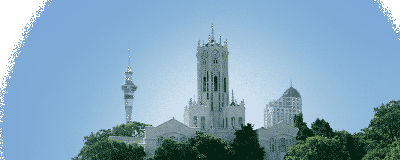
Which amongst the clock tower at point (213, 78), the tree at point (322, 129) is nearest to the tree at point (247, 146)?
the tree at point (322, 129)

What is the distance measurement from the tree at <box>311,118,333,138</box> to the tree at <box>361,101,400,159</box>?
7635 millimetres

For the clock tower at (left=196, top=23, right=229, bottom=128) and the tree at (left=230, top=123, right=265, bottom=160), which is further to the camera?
the clock tower at (left=196, top=23, right=229, bottom=128)

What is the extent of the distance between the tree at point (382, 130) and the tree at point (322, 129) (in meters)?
7.63

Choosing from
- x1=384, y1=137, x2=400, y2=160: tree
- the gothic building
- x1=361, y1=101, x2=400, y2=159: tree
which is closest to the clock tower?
the gothic building

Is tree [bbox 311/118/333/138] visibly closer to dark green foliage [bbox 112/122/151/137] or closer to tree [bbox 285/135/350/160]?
tree [bbox 285/135/350/160]

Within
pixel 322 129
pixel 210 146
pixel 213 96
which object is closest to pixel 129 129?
pixel 213 96

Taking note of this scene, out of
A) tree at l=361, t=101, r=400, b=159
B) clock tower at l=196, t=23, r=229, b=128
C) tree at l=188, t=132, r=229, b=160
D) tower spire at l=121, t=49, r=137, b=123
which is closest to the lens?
tree at l=361, t=101, r=400, b=159

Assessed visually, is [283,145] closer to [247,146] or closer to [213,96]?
[247,146]

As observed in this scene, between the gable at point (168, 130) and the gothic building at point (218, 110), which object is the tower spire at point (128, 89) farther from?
the gable at point (168, 130)

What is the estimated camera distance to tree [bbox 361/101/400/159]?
206ft

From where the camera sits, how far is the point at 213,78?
327 ft

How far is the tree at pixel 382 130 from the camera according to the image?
62938 mm

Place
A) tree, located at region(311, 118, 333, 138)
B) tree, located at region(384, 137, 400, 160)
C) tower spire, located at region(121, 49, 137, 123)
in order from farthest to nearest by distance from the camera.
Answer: tower spire, located at region(121, 49, 137, 123)
tree, located at region(311, 118, 333, 138)
tree, located at region(384, 137, 400, 160)

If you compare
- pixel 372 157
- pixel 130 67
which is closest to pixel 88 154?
pixel 372 157
